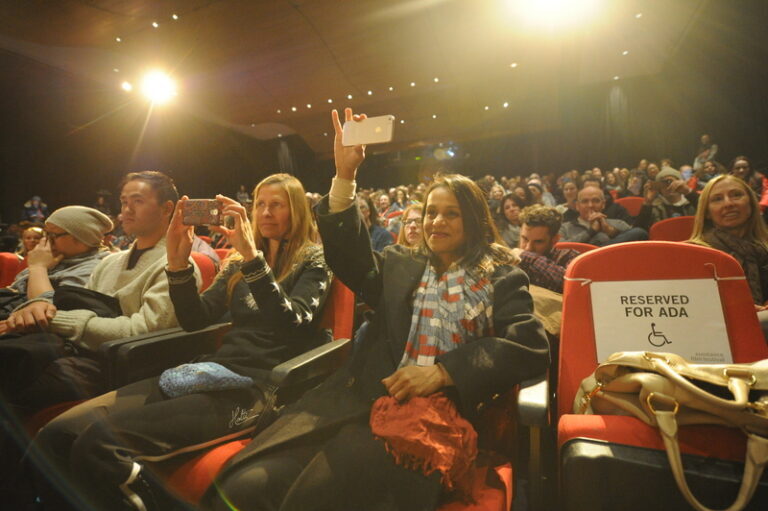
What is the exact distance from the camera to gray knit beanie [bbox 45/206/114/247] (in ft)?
6.53

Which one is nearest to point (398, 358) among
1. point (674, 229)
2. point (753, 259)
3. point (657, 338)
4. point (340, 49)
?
point (657, 338)

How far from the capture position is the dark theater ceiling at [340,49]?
18.4 ft

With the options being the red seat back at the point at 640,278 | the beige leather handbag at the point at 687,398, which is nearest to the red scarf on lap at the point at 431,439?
the beige leather handbag at the point at 687,398

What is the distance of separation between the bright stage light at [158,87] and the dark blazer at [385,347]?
331 inches

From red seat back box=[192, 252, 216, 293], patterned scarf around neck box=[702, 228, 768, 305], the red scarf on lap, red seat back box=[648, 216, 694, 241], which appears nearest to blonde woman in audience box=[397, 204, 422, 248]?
red seat back box=[192, 252, 216, 293]

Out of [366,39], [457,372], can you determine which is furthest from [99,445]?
[366,39]

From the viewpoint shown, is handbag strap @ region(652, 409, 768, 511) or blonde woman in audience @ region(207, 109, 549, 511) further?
blonde woman in audience @ region(207, 109, 549, 511)

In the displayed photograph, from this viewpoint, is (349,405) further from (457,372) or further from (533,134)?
(533,134)

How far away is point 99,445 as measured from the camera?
3.52 ft

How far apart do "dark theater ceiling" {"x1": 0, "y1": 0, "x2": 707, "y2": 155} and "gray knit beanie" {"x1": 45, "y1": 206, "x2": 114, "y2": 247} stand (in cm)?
474

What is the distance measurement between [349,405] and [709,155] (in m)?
9.26

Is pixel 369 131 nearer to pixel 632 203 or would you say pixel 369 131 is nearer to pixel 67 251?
pixel 67 251

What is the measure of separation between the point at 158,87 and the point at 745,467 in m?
9.92

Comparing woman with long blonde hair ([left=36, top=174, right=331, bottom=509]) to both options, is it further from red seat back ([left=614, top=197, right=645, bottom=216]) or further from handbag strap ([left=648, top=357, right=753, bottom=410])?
red seat back ([left=614, top=197, right=645, bottom=216])
